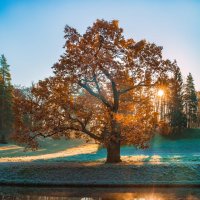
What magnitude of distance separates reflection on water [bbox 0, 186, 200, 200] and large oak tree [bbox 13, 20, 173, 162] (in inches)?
299

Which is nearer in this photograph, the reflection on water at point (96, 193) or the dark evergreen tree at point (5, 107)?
the reflection on water at point (96, 193)

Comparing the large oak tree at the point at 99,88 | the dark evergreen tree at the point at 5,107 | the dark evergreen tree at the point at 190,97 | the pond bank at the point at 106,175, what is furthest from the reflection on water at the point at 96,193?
the dark evergreen tree at the point at 190,97

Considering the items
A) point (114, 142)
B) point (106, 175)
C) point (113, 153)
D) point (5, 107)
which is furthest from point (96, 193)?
point (5, 107)

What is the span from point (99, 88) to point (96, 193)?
1233cm

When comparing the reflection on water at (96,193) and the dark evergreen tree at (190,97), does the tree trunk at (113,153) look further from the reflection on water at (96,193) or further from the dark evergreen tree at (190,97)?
the dark evergreen tree at (190,97)

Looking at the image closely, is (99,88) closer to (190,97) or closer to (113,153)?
(113,153)

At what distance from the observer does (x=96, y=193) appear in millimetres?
19875

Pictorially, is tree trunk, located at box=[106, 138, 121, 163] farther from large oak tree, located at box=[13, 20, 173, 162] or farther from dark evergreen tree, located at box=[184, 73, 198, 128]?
dark evergreen tree, located at box=[184, 73, 198, 128]

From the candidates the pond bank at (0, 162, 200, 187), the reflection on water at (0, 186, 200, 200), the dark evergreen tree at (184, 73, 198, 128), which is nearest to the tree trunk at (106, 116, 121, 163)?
the pond bank at (0, 162, 200, 187)

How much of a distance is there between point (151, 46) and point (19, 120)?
13.1 metres

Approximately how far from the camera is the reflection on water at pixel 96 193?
1812 cm

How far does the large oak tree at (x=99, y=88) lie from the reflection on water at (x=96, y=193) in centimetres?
759

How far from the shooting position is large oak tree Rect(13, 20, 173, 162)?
93.1 ft

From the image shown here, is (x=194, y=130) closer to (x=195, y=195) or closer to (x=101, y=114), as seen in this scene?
A: (x=101, y=114)
